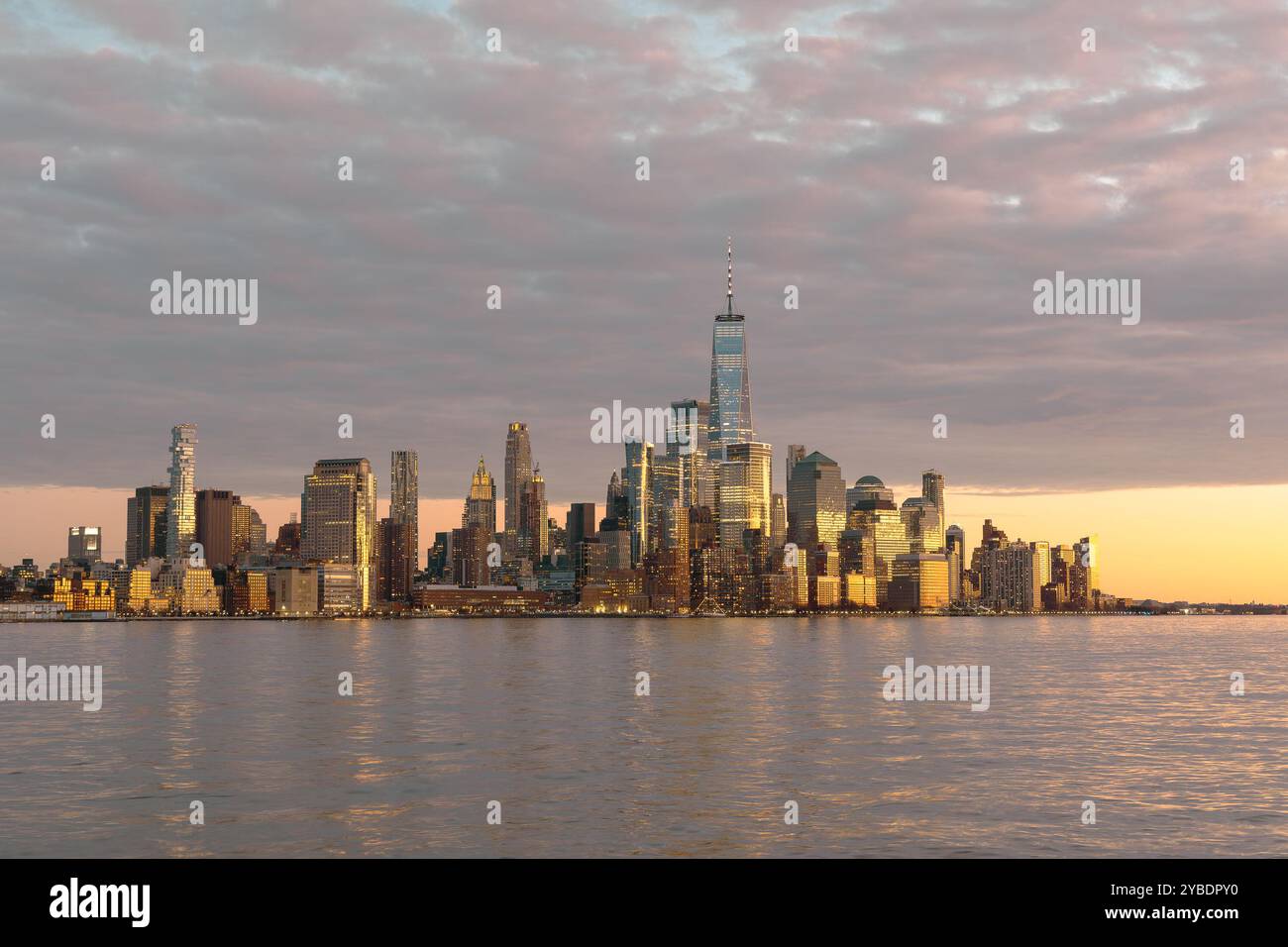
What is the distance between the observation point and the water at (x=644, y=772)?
39.6 meters

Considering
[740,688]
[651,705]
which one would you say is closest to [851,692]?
[740,688]

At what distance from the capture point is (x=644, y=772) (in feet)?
178

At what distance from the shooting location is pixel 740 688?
108188 millimetres

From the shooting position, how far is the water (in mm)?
39625

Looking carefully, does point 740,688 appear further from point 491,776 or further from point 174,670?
A: point 174,670
